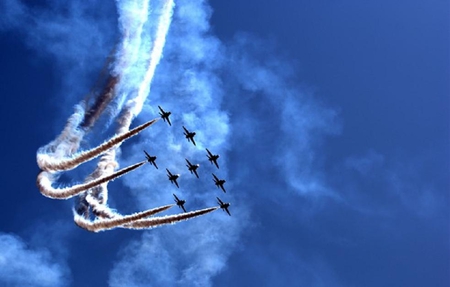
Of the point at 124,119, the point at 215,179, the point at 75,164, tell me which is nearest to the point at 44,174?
the point at 75,164

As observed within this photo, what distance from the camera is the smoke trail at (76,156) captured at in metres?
80.2

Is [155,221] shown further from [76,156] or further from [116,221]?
[76,156]

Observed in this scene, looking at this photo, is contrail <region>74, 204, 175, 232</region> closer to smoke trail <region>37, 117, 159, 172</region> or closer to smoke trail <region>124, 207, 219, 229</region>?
smoke trail <region>124, 207, 219, 229</region>

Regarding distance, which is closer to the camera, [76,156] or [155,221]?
[76,156]

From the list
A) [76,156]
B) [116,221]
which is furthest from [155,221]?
[76,156]

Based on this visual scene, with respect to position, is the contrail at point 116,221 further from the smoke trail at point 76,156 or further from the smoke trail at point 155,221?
the smoke trail at point 76,156

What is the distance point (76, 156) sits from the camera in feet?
264

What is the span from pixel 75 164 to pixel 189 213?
47.0 ft

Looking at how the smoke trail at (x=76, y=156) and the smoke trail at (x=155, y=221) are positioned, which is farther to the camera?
the smoke trail at (x=155, y=221)

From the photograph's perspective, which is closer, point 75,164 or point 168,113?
point 75,164

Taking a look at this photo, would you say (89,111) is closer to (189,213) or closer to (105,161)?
(105,161)

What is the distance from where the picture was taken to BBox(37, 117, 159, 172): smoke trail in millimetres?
80188

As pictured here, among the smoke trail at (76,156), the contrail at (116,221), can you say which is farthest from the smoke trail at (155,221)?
the smoke trail at (76,156)

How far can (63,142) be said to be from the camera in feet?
265
